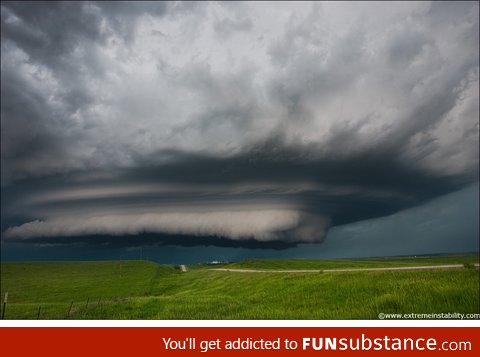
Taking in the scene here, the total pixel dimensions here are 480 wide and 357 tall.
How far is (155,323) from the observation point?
1026 centimetres

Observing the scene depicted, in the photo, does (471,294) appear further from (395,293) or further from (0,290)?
(0,290)
